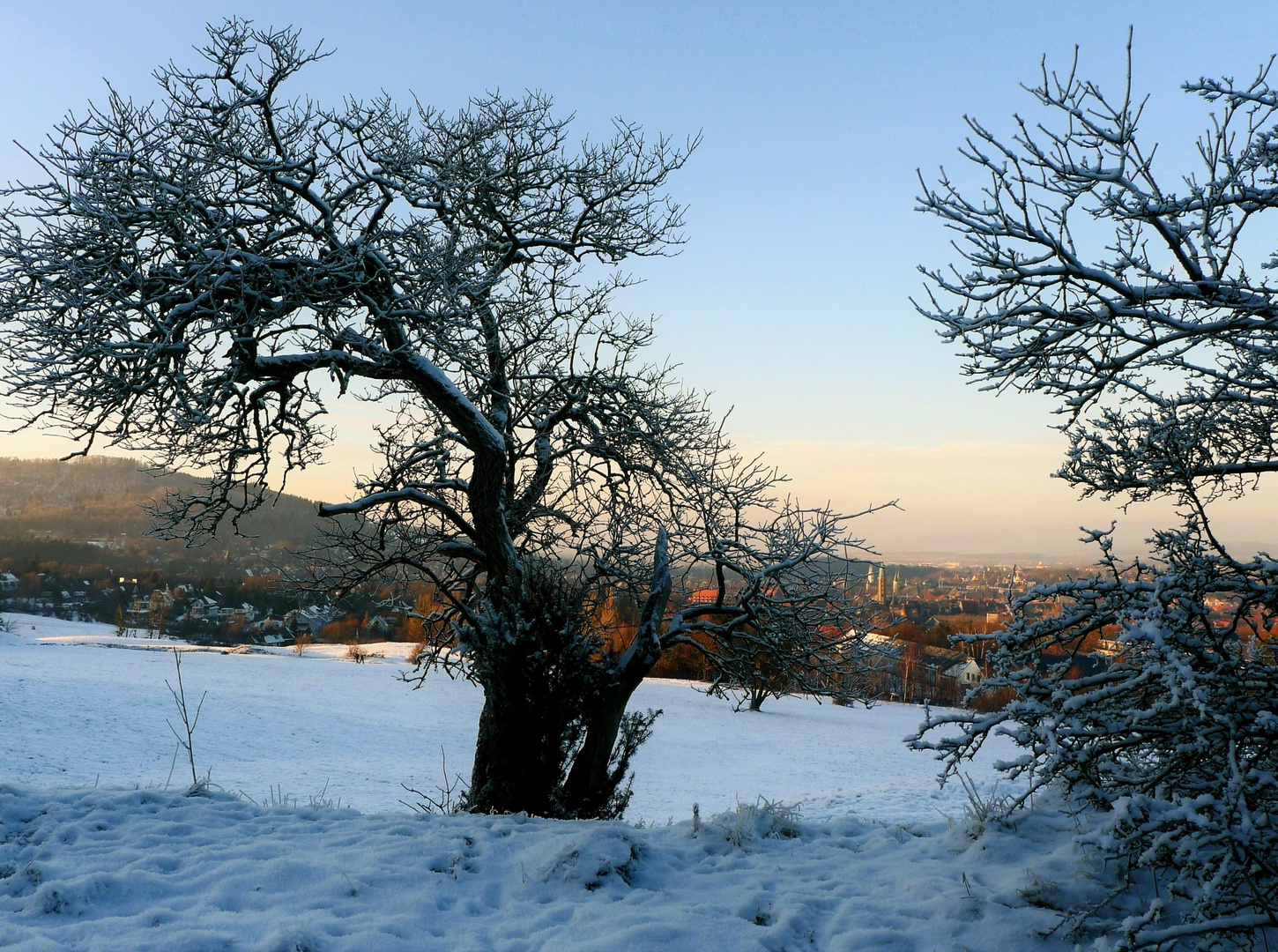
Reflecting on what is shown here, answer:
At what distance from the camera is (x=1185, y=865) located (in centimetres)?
289

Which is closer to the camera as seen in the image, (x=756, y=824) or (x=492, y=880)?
(x=492, y=880)

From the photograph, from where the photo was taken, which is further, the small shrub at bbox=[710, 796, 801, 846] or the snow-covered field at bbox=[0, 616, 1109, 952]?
the small shrub at bbox=[710, 796, 801, 846]

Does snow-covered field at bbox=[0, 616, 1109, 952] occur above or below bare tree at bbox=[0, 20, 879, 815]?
below

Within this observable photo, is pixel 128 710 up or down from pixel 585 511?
down

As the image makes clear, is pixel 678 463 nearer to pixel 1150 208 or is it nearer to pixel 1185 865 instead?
pixel 1150 208

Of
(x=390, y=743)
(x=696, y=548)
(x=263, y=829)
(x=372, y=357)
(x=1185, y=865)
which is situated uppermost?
(x=372, y=357)

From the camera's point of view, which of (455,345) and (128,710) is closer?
(455,345)

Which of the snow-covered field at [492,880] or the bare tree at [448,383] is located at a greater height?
the bare tree at [448,383]

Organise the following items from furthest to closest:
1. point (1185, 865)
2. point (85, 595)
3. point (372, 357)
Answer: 1. point (85, 595)
2. point (372, 357)
3. point (1185, 865)

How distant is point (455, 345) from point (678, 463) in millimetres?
2675

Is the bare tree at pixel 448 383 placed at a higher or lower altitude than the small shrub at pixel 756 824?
higher

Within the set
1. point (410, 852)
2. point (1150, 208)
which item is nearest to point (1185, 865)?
point (1150, 208)

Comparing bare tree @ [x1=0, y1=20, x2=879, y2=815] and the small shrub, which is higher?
bare tree @ [x1=0, y1=20, x2=879, y2=815]

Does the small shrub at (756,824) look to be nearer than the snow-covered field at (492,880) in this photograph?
No
